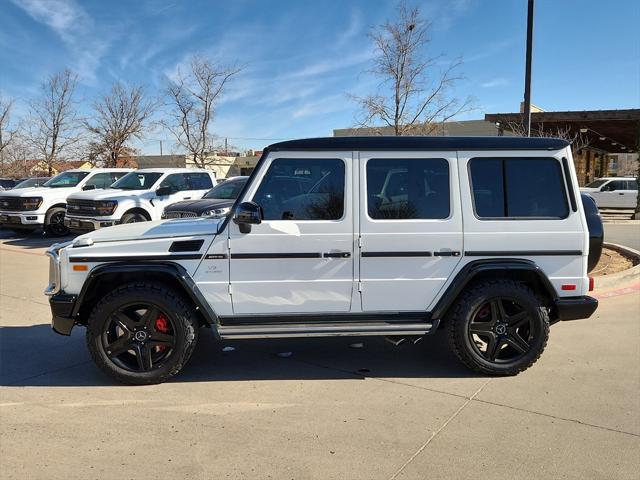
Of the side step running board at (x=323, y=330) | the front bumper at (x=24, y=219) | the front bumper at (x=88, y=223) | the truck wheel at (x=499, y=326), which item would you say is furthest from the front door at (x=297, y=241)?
the front bumper at (x=24, y=219)

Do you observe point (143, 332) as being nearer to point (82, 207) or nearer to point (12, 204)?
point (82, 207)

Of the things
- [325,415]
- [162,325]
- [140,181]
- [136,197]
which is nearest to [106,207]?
[136,197]

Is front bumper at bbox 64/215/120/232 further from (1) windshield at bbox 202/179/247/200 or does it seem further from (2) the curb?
(2) the curb

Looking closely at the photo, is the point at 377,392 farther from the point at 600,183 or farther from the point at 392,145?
the point at 600,183

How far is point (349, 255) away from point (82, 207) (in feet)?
34.0

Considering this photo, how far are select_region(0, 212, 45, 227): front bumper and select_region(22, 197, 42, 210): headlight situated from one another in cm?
19

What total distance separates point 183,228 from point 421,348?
2583 mm

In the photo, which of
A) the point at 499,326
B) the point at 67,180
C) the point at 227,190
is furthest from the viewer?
the point at 67,180

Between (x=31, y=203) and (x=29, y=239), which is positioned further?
(x=29, y=239)

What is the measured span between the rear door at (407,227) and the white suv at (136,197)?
9.32m

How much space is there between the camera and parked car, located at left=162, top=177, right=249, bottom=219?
9.72m

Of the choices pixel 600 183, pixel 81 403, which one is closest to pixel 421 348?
pixel 81 403

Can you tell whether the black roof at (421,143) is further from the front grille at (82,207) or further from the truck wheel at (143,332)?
the front grille at (82,207)

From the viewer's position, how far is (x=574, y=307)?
417 cm
